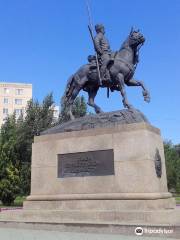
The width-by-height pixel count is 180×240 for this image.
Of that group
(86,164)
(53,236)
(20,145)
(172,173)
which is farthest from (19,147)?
(53,236)

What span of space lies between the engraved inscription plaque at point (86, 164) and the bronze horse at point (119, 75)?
2308 millimetres

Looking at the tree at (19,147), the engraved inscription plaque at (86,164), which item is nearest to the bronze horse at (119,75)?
the engraved inscription plaque at (86,164)

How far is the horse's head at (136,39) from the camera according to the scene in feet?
45.3

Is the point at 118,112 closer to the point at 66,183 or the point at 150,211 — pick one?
the point at 66,183

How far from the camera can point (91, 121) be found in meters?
13.3

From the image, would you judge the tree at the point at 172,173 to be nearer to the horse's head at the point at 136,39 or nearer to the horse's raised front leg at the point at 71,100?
the horse's raised front leg at the point at 71,100

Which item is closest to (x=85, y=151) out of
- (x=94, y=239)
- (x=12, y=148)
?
(x=94, y=239)

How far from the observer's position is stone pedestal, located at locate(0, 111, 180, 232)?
1091 cm

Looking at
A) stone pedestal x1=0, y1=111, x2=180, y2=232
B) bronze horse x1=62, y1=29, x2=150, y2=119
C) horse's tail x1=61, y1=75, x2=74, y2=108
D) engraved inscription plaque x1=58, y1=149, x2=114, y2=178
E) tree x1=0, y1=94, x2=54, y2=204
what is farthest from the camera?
tree x1=0, y1=94, x2=54, y2=204

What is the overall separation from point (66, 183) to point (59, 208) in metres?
0.93

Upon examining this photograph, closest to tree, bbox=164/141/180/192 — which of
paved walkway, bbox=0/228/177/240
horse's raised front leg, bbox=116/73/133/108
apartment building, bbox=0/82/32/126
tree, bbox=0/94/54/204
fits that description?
tree, bbox=0/94/54/204

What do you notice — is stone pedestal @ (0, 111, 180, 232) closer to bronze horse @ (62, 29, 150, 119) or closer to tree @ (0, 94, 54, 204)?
bronze horse @ (62, 29, 150, 119)

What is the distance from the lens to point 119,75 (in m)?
13.7

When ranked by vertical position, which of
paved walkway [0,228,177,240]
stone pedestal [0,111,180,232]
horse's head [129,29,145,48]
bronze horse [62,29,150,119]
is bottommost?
paved walkway [0,228,177,240]
